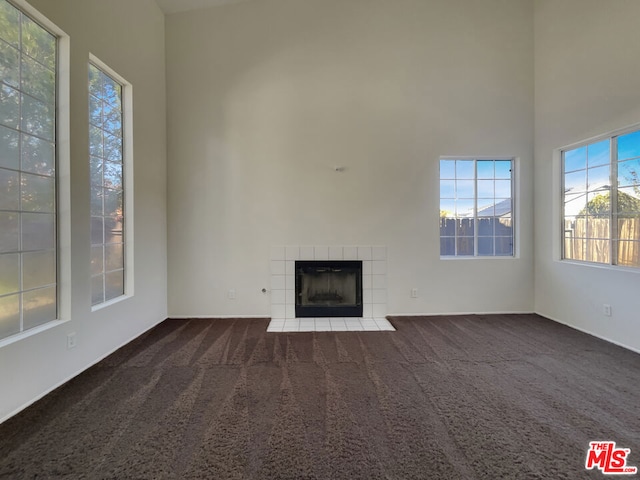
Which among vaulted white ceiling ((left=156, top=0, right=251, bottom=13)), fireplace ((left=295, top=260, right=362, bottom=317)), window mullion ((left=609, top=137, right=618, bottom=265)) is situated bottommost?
fireplace ((left=295, top=260, right=362, bottom=317))

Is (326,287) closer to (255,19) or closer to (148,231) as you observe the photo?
(148,231)

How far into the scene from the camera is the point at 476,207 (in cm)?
388

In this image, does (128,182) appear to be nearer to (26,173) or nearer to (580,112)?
(26,173)

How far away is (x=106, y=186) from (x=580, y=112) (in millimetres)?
5148

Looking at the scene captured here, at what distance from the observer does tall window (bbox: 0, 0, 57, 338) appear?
186 centimetres

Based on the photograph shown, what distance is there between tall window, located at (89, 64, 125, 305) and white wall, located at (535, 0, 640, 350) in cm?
504

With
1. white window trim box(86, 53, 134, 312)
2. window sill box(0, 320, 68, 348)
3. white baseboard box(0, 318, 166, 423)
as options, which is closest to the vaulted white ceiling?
white window trim box(86, 53, 134, 312)

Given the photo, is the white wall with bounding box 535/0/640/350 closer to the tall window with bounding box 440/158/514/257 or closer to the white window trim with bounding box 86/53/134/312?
the tall window with bounding box 440/158/514/257

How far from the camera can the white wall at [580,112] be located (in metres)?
2.72

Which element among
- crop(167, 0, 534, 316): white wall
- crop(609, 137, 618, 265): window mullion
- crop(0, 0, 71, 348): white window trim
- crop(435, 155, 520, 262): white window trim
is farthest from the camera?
crop(435, 155, 520, 262): white window trim

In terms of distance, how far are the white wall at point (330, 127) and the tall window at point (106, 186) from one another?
72 cm

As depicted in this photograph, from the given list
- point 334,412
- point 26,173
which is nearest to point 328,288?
point 334,412

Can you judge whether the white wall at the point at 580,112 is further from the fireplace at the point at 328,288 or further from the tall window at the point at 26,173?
the tall window at the point at 26,173
